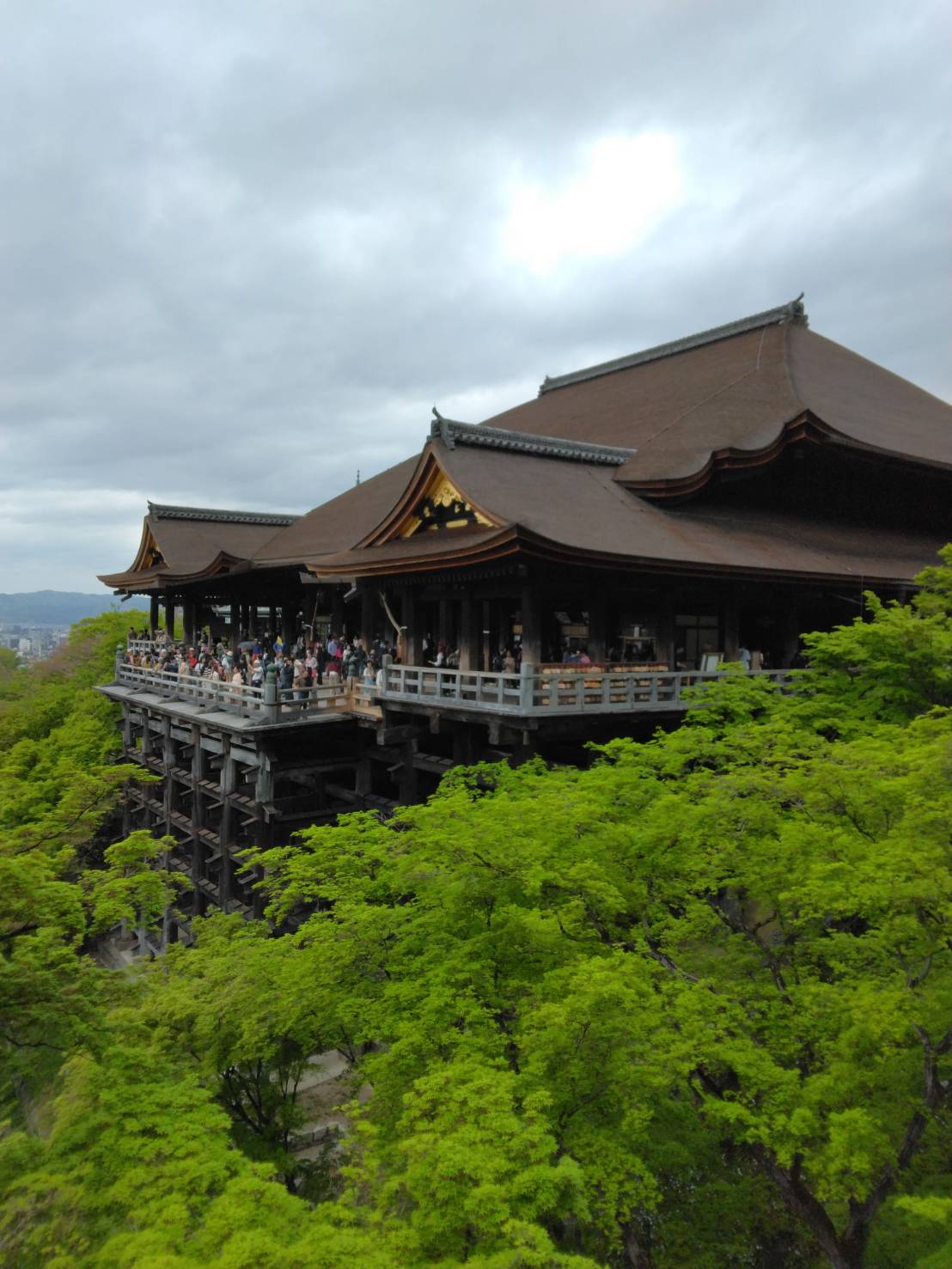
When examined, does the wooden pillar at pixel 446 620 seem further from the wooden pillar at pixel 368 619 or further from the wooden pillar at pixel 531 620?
the wooden pillar at pixel 531 620

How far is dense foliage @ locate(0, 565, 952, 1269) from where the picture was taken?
5.42 m

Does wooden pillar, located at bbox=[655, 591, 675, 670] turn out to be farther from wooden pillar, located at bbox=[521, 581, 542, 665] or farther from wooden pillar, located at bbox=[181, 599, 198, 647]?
wooden pillar, located at bbox=[181, 599, 198, 647]

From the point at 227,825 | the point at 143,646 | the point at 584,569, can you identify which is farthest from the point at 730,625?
the point at 143,646

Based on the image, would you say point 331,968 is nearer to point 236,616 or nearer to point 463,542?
point 463,542

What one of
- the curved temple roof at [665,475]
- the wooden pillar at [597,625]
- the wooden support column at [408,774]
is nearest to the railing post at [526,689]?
the curved temple roof at [665,475]

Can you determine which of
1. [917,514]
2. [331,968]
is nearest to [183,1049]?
[331,968]

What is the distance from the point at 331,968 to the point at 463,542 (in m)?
8.39

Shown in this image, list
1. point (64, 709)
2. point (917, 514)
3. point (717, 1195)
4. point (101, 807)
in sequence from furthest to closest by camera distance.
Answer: point (64, 709) < point (917, 514) < point (101, 807) < point (717, 1195)

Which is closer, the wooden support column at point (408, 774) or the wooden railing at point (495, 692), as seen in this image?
the wooden railing at point (495, 692)

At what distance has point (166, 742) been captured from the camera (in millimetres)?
25047

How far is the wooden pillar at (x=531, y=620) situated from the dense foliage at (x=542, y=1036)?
4185 mm

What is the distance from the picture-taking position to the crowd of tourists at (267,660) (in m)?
18.5

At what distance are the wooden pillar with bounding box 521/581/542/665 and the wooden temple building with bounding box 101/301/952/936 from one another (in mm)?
36

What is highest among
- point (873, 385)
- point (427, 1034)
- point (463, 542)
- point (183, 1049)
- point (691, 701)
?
point (873, 385)
